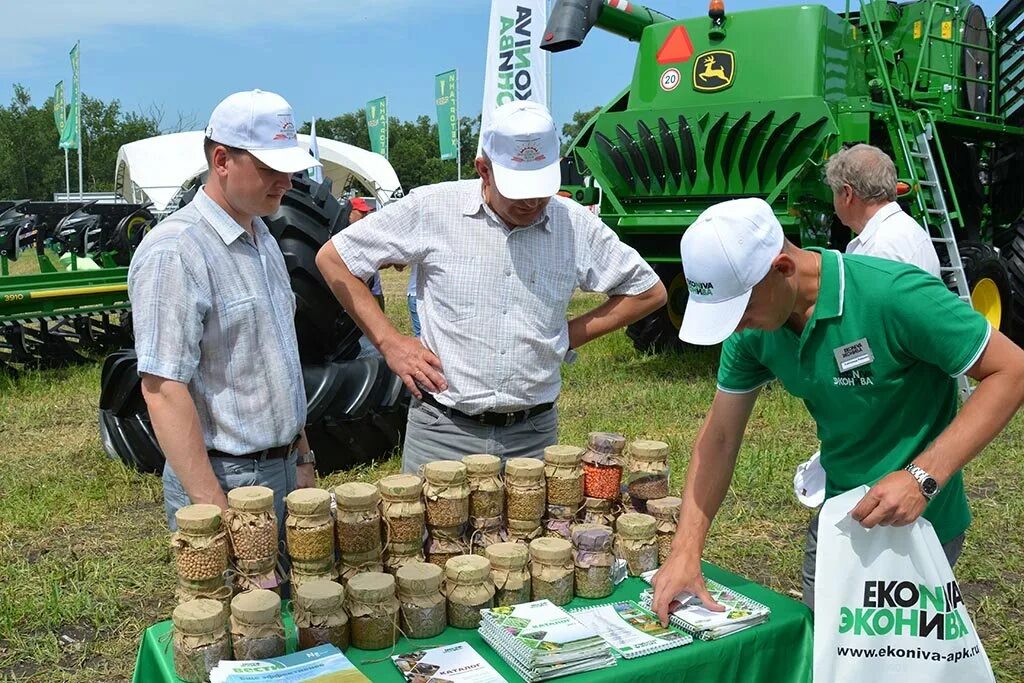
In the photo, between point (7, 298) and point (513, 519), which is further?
point (7, 298)

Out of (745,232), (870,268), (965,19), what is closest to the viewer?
(745,232)

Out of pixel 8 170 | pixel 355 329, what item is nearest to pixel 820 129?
pixel 355 329

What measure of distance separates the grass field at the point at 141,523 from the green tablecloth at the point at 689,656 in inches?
53.6

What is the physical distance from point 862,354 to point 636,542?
65 centimetres

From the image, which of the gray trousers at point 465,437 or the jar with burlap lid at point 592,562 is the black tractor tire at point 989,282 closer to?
the gray trousers at point 465,437

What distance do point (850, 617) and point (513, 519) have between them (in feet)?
2.36

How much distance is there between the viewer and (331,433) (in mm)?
4758

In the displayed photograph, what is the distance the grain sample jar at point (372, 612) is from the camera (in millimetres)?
1729

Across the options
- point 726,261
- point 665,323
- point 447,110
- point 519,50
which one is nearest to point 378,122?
point 447,110

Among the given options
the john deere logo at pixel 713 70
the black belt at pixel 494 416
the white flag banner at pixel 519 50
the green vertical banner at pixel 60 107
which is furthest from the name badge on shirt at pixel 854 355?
the green vertical banner at pixel 60 107

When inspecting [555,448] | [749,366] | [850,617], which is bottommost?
[850,617]

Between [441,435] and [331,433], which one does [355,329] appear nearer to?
[331,433]

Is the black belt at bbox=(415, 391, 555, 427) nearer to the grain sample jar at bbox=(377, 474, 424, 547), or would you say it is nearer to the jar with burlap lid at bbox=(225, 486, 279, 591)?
the grain sample jar at bbox=(377, 474, 424, 547)

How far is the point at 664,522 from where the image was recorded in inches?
85.1
